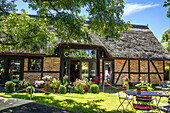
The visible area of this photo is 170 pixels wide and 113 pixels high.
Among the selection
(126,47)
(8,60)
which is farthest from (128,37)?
(8,60)

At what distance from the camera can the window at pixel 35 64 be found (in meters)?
11.2

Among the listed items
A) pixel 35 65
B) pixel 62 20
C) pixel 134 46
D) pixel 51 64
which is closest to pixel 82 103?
pixel 62 20

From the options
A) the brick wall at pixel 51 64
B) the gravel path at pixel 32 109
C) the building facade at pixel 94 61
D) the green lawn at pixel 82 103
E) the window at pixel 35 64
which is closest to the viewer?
the gravel path at pixel 32 109

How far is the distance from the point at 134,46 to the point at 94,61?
4.25 meters

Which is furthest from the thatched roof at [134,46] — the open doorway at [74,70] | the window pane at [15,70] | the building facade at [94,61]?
the window pane at [15,70]

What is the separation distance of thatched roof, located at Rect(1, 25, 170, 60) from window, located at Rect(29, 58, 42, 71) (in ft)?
6.69

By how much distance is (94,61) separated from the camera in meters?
12.6

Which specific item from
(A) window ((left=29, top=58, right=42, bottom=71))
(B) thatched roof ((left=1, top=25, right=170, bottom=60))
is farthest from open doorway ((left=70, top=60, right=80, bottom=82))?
(A) window ((left=29, top=58, right=42, bottom=71))

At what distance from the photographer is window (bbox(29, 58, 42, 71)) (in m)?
11.2

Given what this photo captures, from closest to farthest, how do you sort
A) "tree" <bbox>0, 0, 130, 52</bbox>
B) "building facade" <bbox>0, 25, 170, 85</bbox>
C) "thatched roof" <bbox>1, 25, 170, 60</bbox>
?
"tree" <bbox>0, 0, 130, 52</bbox>, "building facade" <bbox>0, 25, 170, 85</bbox>, "thatched roof" <bbox>1, 25, 170, 60</bbox>

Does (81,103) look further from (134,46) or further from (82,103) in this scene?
(134,46)

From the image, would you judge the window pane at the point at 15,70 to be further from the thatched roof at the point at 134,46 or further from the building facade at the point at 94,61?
the thatched roof at the point at 134,46

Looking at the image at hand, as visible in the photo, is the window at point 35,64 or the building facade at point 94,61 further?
the window at point 35,64

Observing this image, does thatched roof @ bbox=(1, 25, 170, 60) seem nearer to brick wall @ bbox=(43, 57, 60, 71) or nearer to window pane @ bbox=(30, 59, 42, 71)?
brick wall @ bbox=(43, 57, 60, 71)
